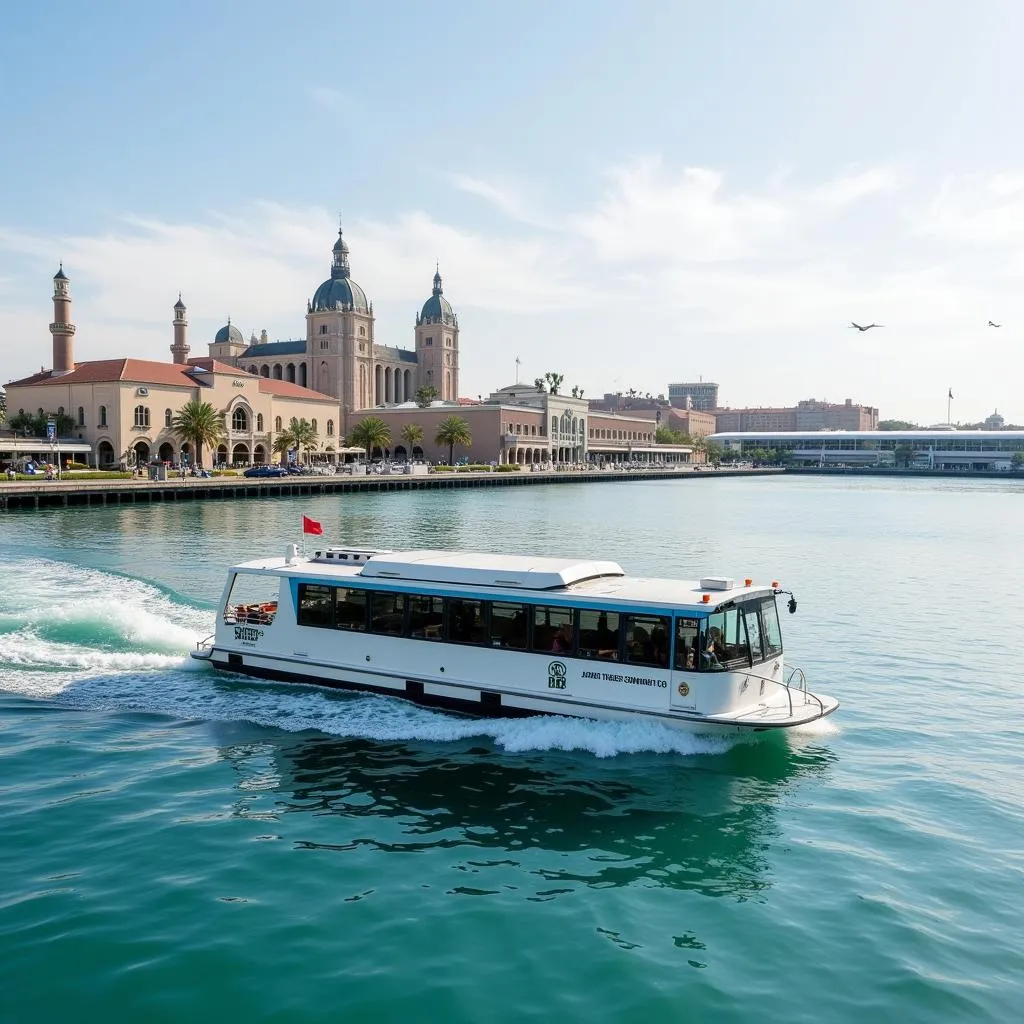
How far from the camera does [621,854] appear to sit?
1202cm

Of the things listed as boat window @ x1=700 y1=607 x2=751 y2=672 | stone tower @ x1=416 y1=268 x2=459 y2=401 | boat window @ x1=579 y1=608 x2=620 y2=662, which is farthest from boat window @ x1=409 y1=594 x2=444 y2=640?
stone tower @ x1=416 y1=268 x2=459 y2=401

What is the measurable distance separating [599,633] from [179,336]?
12250cm

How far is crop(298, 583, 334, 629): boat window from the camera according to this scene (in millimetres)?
18453

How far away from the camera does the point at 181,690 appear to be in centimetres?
1880

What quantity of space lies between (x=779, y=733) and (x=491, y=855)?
694cm

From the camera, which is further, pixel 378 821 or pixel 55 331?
pixel 55 331

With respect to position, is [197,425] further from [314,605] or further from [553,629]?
[553,629]

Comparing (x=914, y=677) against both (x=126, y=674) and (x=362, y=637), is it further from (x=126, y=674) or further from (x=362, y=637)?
(x=126, y=674)

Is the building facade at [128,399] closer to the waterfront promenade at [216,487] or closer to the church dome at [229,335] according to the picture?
the waterfront promenade at [216,487]

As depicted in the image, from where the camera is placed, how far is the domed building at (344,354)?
159m

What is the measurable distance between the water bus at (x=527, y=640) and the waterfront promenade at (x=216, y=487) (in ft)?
168

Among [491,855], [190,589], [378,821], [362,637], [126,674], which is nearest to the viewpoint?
[491,855]

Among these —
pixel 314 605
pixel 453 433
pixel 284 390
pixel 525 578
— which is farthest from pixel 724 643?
pixel 453 433

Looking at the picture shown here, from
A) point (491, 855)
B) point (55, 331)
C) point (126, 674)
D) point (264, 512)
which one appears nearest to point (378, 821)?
point (491, 855)
